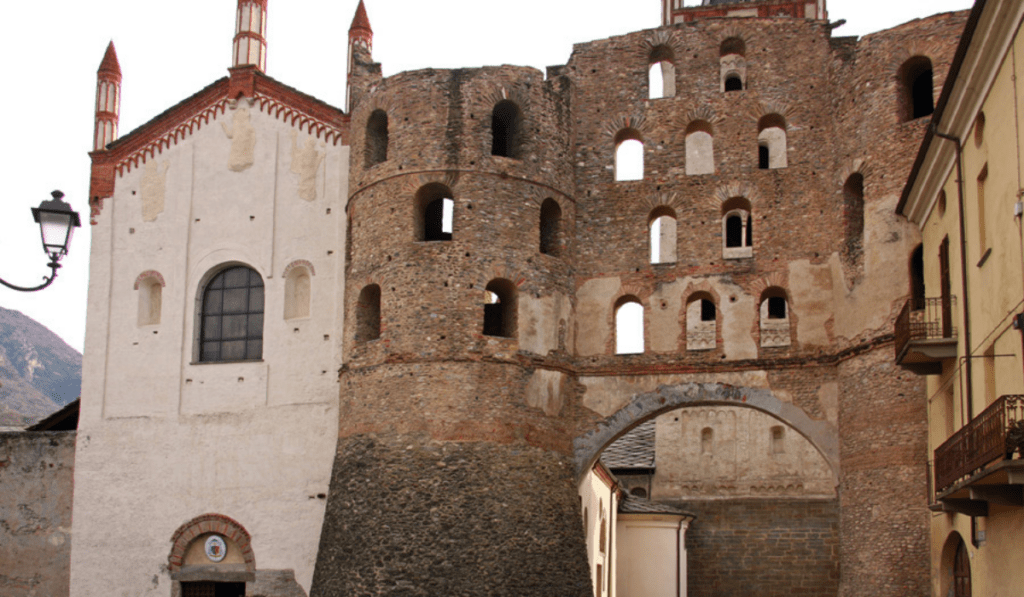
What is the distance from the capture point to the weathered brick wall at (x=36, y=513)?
84.0ft

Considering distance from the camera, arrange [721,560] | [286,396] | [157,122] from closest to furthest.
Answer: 1. [286,396]
2. [157,122]
3. [721,560]

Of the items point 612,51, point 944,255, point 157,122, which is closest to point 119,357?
point 157,122

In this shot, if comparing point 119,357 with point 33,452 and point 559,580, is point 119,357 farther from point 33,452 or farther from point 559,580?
point 559,580

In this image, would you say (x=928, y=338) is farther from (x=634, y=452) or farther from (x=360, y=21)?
(x=634, y=452)

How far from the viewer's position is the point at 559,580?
21.4m

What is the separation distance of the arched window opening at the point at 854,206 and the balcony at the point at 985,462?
271 inches

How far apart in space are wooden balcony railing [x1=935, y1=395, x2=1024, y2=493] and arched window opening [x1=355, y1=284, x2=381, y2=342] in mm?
11312

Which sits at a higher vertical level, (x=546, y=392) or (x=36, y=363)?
(x=36, y=363)

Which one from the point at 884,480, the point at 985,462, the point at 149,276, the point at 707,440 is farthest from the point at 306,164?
the point at 707,440

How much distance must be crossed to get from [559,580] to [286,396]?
6.80 metres

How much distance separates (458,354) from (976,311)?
Answer: 9222 millimetres

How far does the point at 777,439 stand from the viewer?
36281 millimetres

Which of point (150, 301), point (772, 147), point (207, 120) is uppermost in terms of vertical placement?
point (772, 147)

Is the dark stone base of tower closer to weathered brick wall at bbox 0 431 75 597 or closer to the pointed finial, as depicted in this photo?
weathered brick wall at bbox 0 431 75 597
